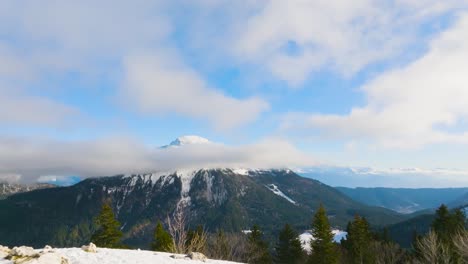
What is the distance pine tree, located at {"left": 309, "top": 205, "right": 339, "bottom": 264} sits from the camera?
6900 cm

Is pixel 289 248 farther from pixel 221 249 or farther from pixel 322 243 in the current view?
pixel 221 249

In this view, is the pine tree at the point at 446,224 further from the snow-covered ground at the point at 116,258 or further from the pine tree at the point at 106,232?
the pine tree at the point at 106,232

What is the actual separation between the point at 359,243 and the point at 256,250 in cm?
2194

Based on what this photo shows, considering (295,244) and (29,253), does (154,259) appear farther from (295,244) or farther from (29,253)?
(295,244)

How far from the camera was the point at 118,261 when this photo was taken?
28.3 m

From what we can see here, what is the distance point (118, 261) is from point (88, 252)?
13.0ft

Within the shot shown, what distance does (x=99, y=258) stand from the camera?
93.7ft

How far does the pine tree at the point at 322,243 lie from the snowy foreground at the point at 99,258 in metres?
41.6

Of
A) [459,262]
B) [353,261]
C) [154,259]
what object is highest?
[154,259]

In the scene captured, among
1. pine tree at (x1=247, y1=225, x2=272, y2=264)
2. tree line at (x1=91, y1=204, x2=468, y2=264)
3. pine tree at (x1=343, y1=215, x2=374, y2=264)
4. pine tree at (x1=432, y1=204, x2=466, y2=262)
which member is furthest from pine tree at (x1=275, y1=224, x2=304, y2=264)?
pine tree at (x1=432, y1=204, x2=466, y2=262)

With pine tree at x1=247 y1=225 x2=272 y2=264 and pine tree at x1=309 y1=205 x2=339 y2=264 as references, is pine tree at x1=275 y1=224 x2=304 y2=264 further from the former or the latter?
pine tree at x1=309 y1=205 x2=339 y2=264

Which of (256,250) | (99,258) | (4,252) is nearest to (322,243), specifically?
(256,250)

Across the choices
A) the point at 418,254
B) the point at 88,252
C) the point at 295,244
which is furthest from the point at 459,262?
the point at 88,252

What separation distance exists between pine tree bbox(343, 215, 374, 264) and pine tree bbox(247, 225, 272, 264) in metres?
18.4
